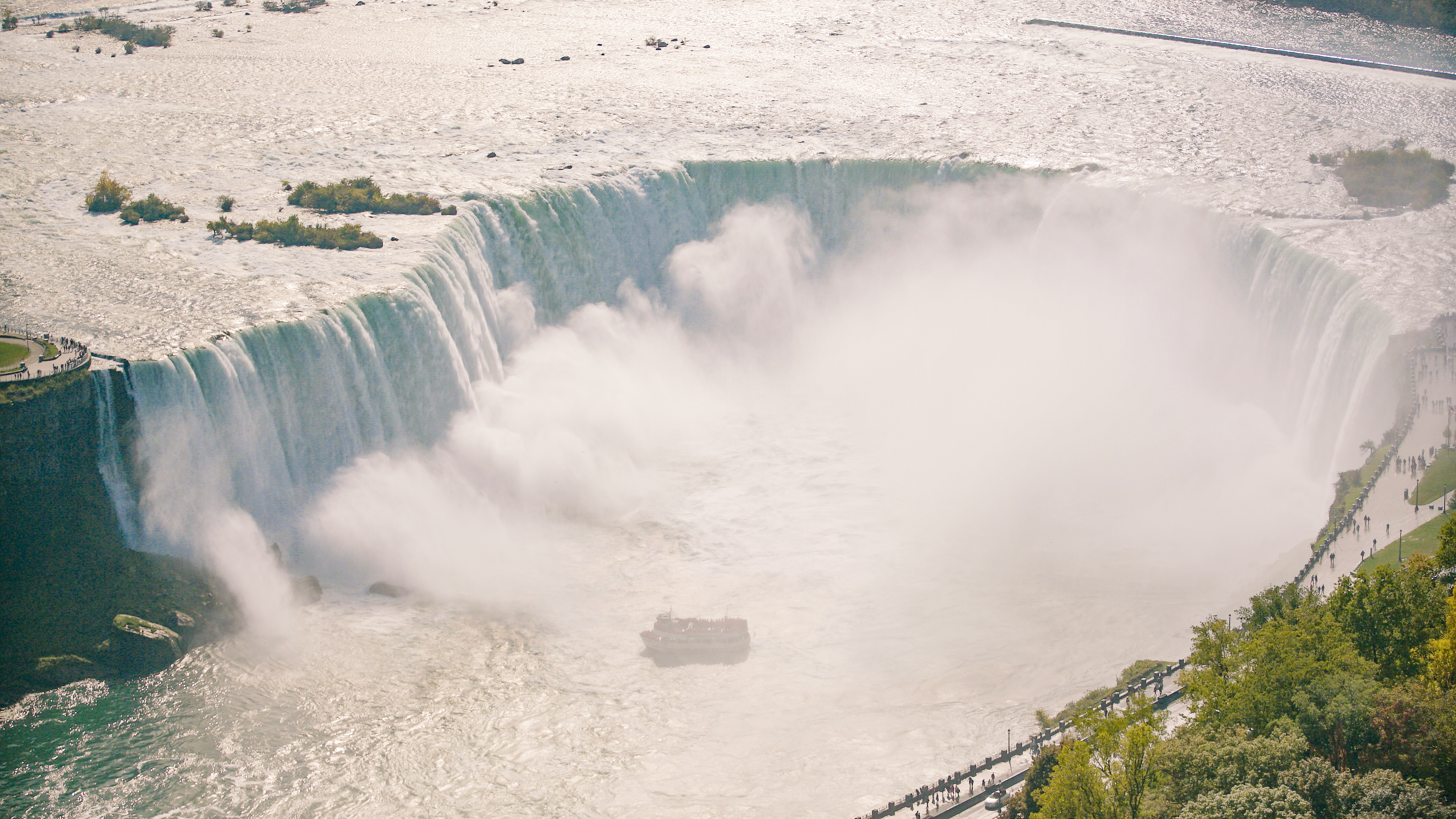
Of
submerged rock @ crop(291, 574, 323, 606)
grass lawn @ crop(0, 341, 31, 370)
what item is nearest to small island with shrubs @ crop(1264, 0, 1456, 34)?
submerged rock @ crop(291, 574, 323, 606)

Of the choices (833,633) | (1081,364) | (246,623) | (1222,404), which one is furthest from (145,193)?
(1222,404)

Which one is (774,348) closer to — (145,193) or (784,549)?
(784,549)

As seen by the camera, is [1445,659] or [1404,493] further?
[1404,493]

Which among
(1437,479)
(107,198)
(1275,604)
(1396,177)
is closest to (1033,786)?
(1275,604)

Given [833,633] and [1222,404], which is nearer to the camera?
[833,633]

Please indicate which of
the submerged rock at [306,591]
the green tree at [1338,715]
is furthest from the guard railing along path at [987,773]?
the submerged rock at [306,591]

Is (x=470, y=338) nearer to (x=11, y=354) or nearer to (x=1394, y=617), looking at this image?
(x=11, y=354)

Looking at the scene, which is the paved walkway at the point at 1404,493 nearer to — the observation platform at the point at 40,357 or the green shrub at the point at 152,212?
the observation platform at the point at 40,357
